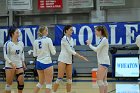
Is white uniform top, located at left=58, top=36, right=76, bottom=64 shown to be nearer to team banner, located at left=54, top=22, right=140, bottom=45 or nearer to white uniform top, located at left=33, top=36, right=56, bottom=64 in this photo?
white uniform top, located at left=33, top=36, right=56, bottom=64

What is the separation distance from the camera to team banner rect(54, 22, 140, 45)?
55.1ft

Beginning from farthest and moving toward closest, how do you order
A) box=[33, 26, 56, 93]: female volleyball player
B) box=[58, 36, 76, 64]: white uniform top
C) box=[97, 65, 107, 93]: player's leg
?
box=[58, 36, 76, 64]: white uniform top, box=[33, 26, 56, 93]: female volleyball player, box=[97, 65, 107, 93]: player's leg

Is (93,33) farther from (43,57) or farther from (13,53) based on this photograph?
(13,53)

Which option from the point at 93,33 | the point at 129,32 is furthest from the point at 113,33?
the point at 93,33

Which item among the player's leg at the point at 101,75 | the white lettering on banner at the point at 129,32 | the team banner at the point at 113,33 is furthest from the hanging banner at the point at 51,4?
the player's leg at the point at 101,75

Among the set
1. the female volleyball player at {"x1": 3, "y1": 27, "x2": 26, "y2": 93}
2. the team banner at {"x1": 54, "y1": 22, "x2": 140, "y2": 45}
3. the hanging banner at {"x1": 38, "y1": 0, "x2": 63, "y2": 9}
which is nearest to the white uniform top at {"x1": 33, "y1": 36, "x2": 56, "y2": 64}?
the female volleyball player at {"x1": 3, "y1": 27, "x2": 26, "y2": 93}

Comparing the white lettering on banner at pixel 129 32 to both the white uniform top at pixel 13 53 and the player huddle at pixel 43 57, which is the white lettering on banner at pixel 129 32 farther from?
the white uniform top at pixel 13 53

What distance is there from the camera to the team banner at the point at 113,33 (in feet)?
55.1

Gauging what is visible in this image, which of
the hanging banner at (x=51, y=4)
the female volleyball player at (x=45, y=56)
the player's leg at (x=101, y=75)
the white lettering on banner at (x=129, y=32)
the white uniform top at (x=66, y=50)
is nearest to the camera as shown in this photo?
the player's leg at (x=101, y=75)

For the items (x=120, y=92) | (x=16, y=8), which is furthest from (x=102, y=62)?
(x=16, y=8)

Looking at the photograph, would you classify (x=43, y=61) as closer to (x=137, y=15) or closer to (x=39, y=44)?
(x=39, y=44)

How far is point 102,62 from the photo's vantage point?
28.4 feet

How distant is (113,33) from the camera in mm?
17031

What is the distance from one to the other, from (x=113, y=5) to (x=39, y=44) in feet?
36.1
